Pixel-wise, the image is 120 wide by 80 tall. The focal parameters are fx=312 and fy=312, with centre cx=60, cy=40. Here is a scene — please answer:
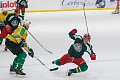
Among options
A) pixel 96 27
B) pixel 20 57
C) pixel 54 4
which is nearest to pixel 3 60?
pixel 20 57

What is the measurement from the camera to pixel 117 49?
568 centimetres

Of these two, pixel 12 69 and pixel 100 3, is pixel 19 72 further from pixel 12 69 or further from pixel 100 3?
pixel 100 3

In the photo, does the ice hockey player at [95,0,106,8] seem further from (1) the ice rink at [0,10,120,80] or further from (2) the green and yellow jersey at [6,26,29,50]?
(2) the green and yellow jersey at [6,26,29,50]

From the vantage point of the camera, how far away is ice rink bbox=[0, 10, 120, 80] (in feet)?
13.1

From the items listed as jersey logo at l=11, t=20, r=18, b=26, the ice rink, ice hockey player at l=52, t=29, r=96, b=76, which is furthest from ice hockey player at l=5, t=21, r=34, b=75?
jersey logo at l=11, t=20, r=18, b=26

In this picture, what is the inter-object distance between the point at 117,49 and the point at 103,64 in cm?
123

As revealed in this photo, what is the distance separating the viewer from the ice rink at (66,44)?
3984 mm

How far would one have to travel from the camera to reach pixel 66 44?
6160 mm

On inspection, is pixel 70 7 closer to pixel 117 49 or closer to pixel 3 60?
pixel 117 49

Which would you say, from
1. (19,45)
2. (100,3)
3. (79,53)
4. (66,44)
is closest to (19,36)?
(19,45)

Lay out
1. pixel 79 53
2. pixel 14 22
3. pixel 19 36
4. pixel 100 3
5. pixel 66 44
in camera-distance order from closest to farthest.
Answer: pixel 19 36 → pixel 79 53 → pixel 14 22 → pixel 66 44 → pixel 100 3

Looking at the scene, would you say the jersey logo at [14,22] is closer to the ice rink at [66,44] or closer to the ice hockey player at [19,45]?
the ice rink at [66,44]

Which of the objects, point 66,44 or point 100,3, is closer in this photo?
point 66,44

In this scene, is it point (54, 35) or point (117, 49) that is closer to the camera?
point (117, 49)
